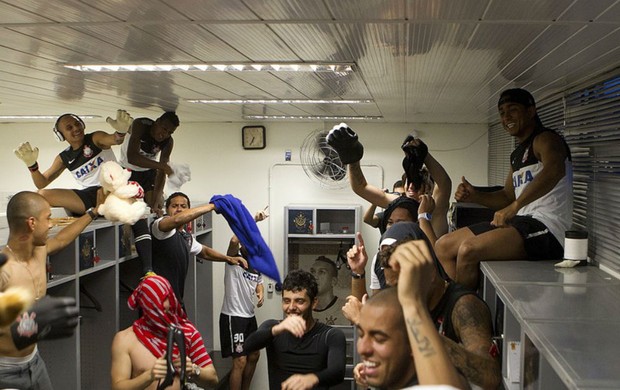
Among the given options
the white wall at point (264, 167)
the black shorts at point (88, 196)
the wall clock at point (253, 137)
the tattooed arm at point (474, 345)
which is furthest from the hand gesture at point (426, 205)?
the wall clock at point (253, 137)

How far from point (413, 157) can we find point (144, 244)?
2.13 meters

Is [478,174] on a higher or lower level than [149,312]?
higher

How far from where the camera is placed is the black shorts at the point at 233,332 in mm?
5590

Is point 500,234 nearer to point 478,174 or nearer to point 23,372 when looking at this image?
point 23,372

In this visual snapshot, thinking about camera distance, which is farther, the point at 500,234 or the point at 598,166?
the point at 598,166

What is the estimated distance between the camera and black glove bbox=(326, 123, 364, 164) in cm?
322

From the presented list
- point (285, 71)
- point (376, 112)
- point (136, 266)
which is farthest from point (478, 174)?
point (285, 71)

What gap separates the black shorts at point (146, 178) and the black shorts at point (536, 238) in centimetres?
338

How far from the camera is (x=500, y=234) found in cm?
286

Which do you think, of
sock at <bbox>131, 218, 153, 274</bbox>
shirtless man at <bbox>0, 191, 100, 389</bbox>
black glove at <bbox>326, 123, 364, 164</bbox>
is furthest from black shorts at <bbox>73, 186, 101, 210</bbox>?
black glove at <bbox>326, 123, 364, 164</bbox>

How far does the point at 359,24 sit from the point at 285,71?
127 cm

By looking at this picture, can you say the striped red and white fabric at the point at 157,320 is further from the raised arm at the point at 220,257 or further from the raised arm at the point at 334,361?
the raised arm at the point at 220,257

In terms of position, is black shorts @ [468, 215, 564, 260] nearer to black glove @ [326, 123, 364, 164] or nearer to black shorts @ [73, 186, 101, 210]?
black glove @ [326, 123, 364, 164]

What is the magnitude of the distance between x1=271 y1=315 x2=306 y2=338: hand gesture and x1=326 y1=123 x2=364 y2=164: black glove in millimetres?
885
